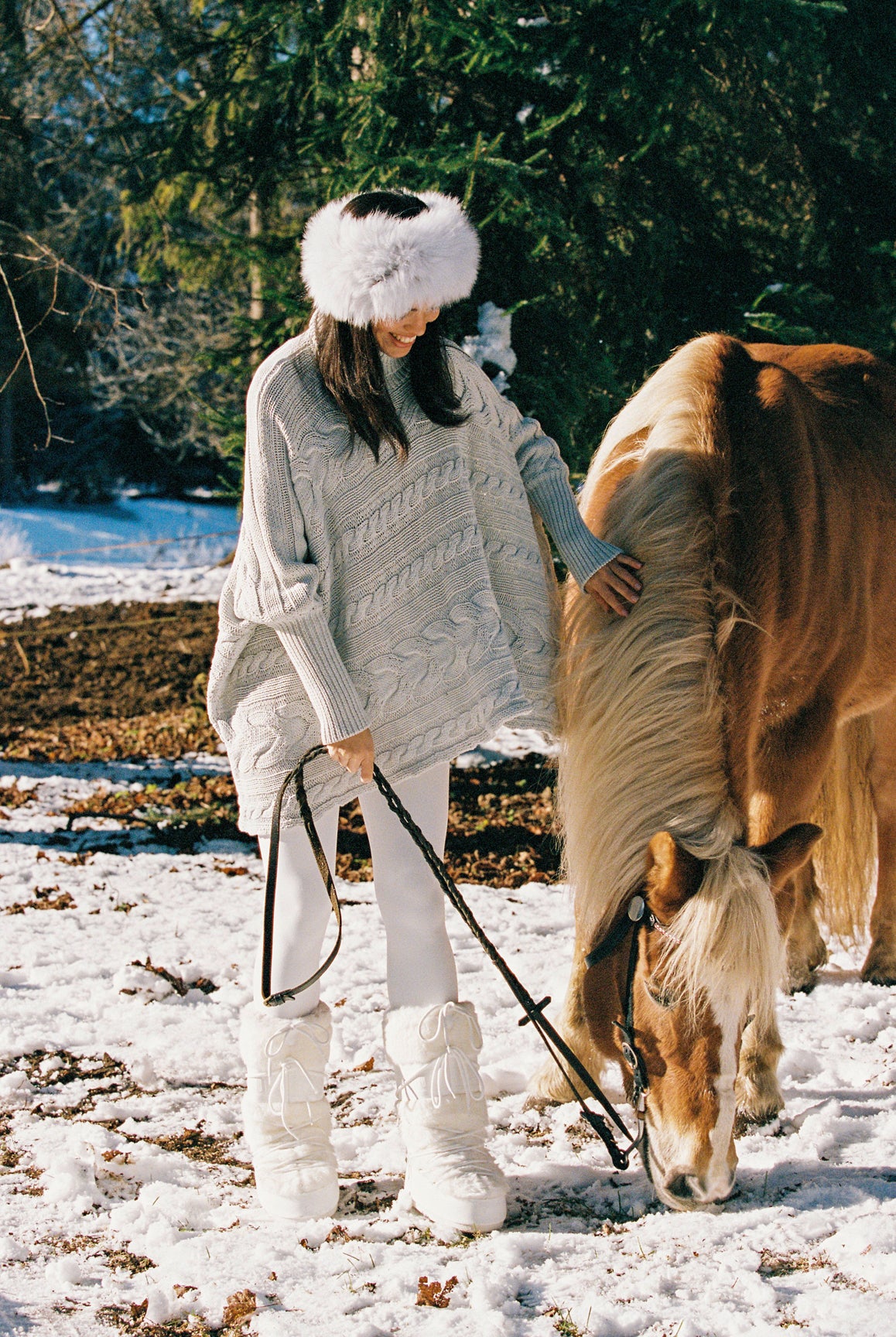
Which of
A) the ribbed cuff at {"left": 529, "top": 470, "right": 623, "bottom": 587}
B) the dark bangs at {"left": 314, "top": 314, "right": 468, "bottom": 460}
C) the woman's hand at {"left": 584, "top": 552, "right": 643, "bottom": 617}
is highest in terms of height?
the dark bangs at {"left": 314, "top": 314, "right": 468, "bottom": 460}

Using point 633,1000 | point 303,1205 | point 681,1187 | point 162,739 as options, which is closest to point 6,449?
point 162,739

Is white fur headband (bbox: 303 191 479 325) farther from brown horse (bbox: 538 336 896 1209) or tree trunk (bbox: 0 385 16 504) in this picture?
tree trunk (bbox: 0 385 16 504)

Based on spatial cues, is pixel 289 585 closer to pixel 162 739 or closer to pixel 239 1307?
pixel 239 1307

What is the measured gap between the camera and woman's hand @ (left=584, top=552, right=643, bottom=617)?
90.4 inches

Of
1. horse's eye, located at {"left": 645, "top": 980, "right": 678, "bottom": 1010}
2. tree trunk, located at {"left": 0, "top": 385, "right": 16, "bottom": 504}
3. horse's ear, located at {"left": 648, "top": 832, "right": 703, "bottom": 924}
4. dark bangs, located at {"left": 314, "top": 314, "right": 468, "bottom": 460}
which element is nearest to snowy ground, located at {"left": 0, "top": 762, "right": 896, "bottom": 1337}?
horse's eye, located at {"left": 645, "top": 980, "right": 678, "bottom": 1010}

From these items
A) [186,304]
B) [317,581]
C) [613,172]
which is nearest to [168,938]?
[317,581]

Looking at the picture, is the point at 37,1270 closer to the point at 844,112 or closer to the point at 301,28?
the point at 301,28

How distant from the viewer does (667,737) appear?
2.14 m

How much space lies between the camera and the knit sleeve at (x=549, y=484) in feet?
7.64

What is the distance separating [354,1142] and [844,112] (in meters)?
4.66

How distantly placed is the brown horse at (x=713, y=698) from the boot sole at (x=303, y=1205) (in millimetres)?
601

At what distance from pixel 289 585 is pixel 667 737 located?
2.50 ft

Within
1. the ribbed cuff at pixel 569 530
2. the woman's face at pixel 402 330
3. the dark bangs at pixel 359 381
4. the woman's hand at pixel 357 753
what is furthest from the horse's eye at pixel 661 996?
the woman's face at pixel 402 330

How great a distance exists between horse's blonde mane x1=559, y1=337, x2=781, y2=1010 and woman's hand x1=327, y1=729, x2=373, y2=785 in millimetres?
468
